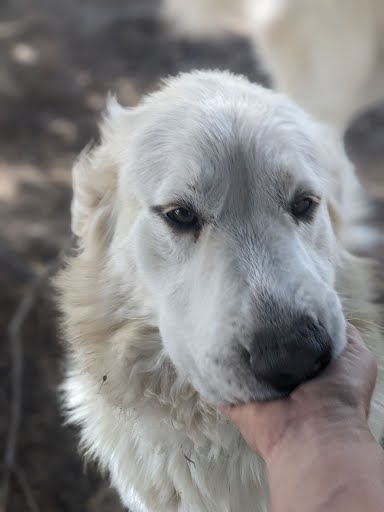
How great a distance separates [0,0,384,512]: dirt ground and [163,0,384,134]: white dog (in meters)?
0.53

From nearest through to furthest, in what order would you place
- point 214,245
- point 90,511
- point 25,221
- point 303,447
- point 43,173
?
point 303,447 → point 214,245 → point 90,511 → point 25,221 → point 43,173

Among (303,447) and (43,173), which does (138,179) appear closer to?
(303,447)

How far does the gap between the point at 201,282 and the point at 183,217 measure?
0.86 ft

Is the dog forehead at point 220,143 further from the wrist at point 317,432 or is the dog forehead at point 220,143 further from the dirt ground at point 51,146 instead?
the dirt ground at point 51,146

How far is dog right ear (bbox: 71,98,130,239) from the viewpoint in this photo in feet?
7.92

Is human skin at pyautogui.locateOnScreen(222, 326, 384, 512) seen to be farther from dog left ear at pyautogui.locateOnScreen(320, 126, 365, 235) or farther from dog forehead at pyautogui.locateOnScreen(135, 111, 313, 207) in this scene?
dog left ear at pyautogui.locateOnScreen(320, 126, 365, 235)

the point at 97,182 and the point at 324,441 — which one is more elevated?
the point at 97,182

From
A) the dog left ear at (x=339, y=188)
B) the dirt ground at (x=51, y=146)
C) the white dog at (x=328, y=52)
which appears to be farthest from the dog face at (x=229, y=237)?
the white dog at (x=328, y=52)

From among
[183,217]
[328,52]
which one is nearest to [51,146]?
[328,52]

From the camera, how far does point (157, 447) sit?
223 cm

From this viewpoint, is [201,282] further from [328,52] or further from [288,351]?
[328,52]

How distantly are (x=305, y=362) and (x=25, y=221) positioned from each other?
3.73 meters

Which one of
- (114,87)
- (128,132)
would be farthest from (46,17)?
(128,132)

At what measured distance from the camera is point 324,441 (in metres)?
1.58
